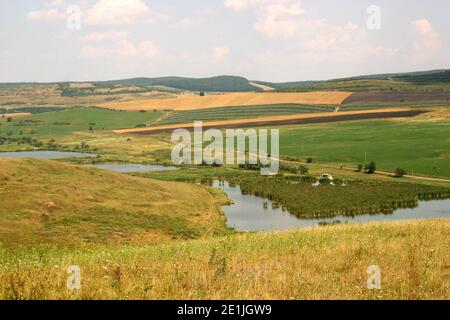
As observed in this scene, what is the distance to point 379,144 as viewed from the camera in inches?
4296

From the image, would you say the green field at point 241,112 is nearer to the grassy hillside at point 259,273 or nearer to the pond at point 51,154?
the pond at point 51,154

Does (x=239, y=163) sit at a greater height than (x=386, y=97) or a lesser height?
lesser

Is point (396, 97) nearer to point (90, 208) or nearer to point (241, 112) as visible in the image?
point (241, 112)

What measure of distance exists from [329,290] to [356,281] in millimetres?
1239

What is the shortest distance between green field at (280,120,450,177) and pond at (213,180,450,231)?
2354cm

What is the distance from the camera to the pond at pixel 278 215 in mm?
51094

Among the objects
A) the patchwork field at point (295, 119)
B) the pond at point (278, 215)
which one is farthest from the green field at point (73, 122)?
the pond at point (278, 215)

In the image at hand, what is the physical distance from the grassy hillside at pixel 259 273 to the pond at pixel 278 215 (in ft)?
115

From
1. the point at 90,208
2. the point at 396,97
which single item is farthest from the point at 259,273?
the point at 396,97

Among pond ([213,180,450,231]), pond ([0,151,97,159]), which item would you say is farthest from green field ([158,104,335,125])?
pond ([213,180,450,231])

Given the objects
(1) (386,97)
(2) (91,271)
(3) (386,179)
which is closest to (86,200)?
(2) (91,271)

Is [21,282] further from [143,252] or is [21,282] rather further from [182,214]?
[182,214]

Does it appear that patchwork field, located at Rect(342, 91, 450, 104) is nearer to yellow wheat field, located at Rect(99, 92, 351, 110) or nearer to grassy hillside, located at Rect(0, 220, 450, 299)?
yellow wheat field, located at Rect(99, 92, 351, 110)
